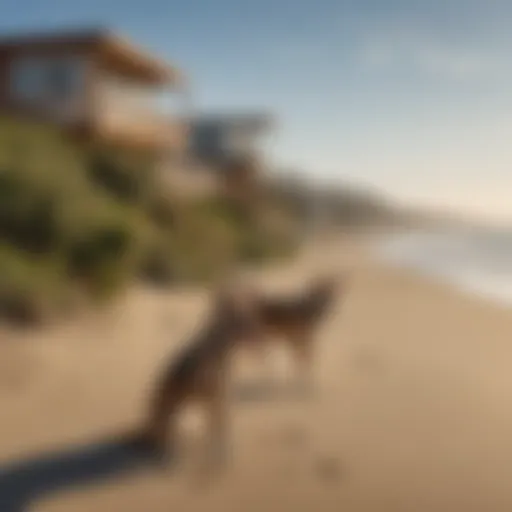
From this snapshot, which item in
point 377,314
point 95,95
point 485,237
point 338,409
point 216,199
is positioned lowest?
point 338,409

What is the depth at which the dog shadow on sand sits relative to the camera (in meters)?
1.17

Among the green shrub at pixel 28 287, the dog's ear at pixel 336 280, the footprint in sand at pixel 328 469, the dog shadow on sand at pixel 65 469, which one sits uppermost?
the green shrub at pixel 28 287

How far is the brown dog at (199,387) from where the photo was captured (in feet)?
4.18

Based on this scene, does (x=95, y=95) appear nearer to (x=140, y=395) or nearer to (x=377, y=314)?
(x=140, y=395)

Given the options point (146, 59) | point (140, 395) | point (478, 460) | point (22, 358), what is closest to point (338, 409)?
point (478, 460)

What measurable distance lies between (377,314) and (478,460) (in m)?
0.45

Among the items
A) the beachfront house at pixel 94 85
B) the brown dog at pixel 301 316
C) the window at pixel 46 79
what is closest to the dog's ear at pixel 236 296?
the brown dog at pixel 301 316

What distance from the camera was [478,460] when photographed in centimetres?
129

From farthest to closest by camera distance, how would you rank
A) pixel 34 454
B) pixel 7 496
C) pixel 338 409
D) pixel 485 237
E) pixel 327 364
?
pixel 485 237 → pixel 327 364 → pixel 338 409 → pixel 34 454 → pixel 7 496

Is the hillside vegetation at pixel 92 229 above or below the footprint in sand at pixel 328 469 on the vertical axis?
above

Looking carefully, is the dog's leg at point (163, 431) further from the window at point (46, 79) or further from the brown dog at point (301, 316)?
the window at point (46, 79)

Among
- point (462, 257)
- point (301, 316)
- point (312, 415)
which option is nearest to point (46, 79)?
point (301, 316)

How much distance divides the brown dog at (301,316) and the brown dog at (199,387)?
14cm

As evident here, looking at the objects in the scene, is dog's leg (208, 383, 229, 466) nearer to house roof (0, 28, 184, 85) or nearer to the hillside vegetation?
the hillside vegetation
